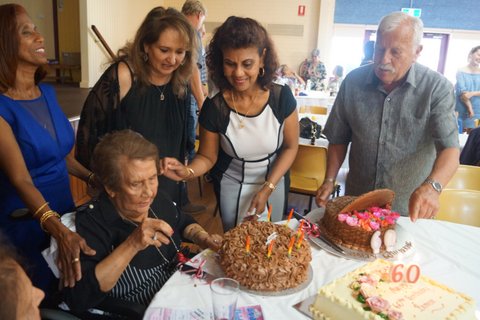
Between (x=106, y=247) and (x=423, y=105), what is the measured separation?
1527 millimetres

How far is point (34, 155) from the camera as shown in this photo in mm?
1824

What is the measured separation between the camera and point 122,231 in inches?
59.3

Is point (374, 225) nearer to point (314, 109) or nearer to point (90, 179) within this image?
point (90, 179)

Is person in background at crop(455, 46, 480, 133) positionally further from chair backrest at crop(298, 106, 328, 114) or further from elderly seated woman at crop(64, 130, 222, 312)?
elderly seated woman at crop(64, 130, 222, 312)

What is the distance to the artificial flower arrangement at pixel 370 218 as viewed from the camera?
1.52 m

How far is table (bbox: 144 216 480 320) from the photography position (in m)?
1.21

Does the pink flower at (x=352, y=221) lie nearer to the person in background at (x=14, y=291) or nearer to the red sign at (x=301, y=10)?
the person in background at (x=14, y=291)

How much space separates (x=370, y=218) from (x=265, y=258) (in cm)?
52

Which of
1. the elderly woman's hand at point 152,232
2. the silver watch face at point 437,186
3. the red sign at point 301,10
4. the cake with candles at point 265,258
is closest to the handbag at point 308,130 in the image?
the silver watch face at point 437,186

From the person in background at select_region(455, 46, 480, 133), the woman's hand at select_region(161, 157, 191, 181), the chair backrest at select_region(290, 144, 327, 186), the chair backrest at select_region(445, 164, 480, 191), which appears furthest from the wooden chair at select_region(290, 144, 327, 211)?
the person in background at select_region(455, 46, 480, 133)

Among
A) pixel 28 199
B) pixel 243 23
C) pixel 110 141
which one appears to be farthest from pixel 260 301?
pixel 243 23

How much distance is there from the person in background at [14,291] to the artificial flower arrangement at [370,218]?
1.10 m

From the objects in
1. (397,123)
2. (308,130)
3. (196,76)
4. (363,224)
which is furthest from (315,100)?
(363,224)

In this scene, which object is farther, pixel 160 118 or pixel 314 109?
pixel 314 109
